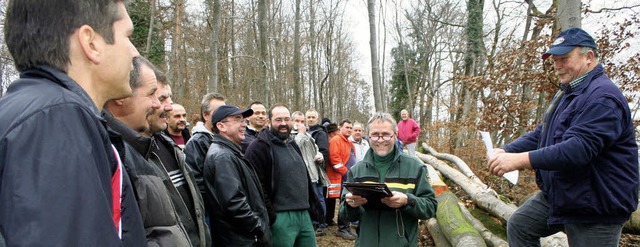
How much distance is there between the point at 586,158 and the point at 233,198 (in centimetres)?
266

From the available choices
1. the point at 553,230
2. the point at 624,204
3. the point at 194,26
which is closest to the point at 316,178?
the point at 553,230

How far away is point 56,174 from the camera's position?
89 centimetres

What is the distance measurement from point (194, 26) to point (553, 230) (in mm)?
21991

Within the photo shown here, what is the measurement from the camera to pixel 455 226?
17.2ft

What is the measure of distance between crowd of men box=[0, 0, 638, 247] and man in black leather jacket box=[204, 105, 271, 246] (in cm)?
1

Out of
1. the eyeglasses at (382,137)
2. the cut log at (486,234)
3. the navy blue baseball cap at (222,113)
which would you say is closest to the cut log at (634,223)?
the cut log at (486,234)

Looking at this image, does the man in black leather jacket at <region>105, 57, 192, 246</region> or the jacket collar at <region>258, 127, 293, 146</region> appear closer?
the man in black leather jacket at <region>105, 57, 192, 246</region>

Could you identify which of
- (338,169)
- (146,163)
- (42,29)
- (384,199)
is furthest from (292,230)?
(42,29)

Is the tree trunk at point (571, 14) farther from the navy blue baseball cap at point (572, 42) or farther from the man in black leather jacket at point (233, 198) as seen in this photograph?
the man in black leather jacket at point (233, 198)

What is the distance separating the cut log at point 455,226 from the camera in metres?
4.74

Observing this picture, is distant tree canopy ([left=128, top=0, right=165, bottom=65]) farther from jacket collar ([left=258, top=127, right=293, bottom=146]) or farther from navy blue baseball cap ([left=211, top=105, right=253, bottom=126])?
navy blue baseball cap ([left=211, top=105, right=253, bottom=126])

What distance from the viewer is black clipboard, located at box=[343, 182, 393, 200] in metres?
2.79

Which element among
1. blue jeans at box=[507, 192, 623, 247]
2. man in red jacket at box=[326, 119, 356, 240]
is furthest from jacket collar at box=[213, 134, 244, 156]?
Answer: man in red jacket at box=[326, 119, 356, 240]

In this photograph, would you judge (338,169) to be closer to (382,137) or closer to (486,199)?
(486,199)
